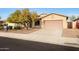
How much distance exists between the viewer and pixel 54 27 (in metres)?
9.34

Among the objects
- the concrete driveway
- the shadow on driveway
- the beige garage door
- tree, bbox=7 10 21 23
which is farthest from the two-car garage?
tree, bbox=7 10 21 23

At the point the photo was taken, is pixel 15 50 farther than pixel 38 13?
No

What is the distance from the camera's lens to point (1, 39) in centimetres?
918

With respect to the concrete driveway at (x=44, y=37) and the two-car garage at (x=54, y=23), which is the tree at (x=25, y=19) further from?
the two-car garage at (x=54, y=23)

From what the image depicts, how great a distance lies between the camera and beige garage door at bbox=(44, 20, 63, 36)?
29.9 feet

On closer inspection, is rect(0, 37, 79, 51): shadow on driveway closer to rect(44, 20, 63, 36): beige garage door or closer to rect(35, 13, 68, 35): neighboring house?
rect(44, 20, 63, 36): beige garage door

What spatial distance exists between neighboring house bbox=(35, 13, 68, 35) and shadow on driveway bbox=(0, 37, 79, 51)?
2.59 ft

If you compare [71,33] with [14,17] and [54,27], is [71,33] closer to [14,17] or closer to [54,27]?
[54,27]

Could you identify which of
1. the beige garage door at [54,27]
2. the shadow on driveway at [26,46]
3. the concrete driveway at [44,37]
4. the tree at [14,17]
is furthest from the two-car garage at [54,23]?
the tree at [14,17]

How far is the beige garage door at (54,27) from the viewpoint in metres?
9.10
